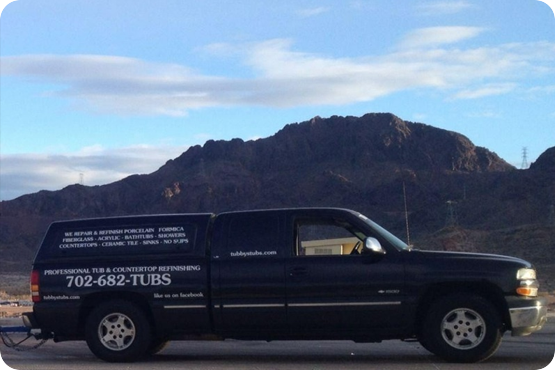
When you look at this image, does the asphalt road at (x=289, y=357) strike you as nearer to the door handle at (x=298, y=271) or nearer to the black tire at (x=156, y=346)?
the black tire at (x=156, y=346)

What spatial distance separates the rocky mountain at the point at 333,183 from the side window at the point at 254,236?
228 feet

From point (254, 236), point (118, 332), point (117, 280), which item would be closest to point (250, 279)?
point (254, 236)

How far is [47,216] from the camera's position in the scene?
10994cm

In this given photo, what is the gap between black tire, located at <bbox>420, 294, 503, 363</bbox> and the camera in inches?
445

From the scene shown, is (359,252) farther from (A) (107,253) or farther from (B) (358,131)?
(B) (358,131)

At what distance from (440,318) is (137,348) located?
12.6 feet

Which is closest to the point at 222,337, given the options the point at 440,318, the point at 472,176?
the point at 440,318

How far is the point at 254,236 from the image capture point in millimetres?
12016

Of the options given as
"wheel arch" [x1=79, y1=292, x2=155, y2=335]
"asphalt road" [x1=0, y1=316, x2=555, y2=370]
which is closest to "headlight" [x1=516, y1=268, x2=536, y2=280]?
"asphalt road" [x1=0, y1=316, x2=555, y2=370]

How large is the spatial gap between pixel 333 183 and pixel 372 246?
300 feet

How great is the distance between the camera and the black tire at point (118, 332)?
12141 mm

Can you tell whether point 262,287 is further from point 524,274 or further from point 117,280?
point 524,274

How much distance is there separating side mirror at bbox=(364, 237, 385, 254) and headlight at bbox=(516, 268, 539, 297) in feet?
5.48

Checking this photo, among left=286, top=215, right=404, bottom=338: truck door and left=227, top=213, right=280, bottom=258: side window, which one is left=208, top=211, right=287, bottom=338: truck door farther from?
left=286, top=215, right=404, bottom=338: truck door
